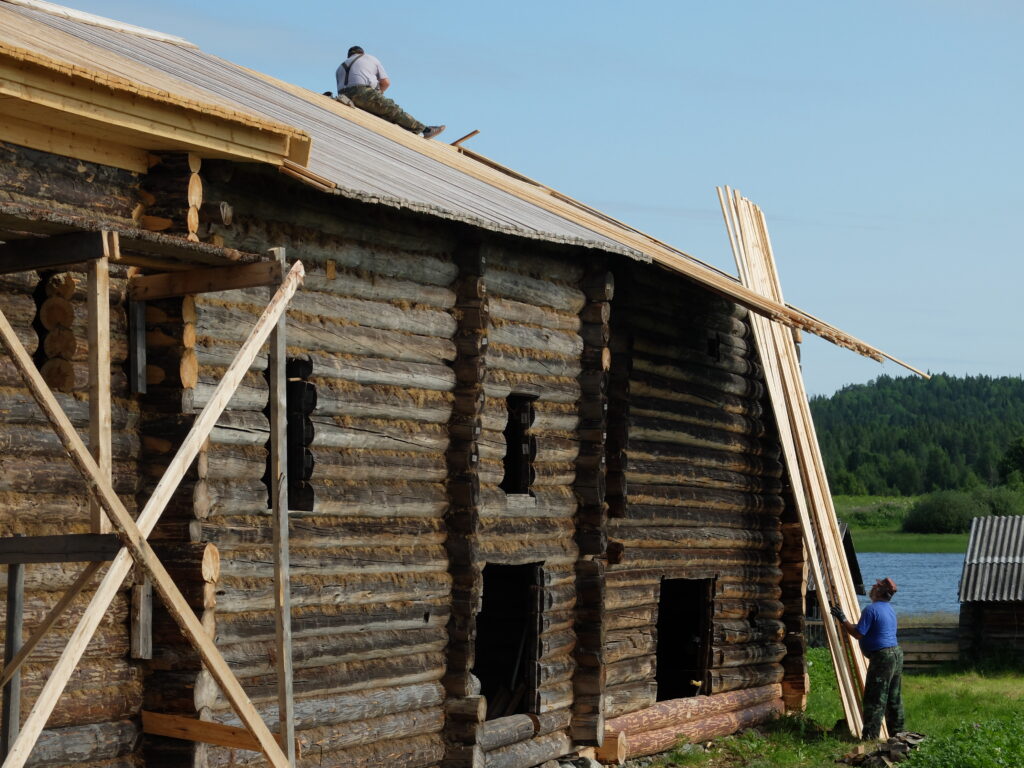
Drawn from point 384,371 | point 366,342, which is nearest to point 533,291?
point 384,371

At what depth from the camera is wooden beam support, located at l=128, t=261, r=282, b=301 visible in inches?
347

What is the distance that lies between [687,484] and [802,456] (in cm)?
206

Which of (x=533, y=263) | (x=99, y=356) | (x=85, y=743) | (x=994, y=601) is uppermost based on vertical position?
(x=533, y=263)

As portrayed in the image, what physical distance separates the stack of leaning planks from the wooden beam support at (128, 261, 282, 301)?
29.5 ft

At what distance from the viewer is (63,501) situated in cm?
890

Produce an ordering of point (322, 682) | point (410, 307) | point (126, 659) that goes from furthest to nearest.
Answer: point (410, 307) → point (322, 682) → point (126, 659)

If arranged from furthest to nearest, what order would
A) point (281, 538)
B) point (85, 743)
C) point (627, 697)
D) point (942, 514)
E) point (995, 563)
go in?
point (942, 514), point (995, 563), point (627, 697), point (85, 743), point (281, 538)

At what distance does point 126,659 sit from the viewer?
9250 millimetres

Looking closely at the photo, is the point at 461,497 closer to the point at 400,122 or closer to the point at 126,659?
the point at 126,659

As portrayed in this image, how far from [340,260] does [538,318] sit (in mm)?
2569

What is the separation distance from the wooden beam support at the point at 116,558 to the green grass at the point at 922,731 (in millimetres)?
6552

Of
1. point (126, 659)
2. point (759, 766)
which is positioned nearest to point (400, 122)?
point (759, 766)

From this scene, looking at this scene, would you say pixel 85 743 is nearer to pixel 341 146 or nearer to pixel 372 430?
pixel 372 430

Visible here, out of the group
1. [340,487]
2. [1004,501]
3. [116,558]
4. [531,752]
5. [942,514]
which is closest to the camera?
[116,558]
